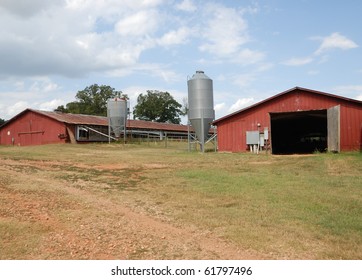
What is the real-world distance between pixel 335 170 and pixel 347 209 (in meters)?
8.36

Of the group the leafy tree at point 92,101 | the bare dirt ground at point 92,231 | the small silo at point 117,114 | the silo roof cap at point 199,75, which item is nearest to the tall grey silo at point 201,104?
the silo roof cap at point 199,75

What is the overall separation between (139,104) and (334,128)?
77.7 meters

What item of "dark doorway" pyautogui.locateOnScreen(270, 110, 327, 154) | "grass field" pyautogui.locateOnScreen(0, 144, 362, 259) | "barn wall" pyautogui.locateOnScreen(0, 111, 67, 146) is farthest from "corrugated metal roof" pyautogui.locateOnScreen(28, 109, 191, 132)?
"grass field" pyautogui.locateOnScreen(0, 144, 362, 259)

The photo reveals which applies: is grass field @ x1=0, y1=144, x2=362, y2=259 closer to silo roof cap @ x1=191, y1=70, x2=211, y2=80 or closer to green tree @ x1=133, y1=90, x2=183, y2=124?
silo roof cap @ x1=191, y1=70, x2=211, y2=80

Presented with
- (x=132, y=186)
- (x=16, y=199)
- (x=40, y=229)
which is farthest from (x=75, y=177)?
(x=40, y=229)

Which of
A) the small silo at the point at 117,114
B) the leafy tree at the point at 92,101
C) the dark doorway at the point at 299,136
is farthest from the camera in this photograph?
the leafy tree at the point at 92,101

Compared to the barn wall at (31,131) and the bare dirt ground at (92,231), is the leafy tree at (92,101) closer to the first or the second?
the barn wall at (31,131)

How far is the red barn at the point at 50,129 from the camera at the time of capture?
43344 mm

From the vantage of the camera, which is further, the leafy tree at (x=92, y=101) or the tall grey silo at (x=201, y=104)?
the leafy tree at (x=92, y=101)

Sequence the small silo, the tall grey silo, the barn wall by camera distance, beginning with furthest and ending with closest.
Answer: the small silo → the barn wall → the tall grey silo

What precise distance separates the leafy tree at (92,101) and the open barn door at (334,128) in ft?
241

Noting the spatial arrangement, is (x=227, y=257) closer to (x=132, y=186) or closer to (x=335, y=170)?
(x=132, y=186)

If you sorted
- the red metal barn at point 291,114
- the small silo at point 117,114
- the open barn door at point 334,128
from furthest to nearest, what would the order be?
the small silo at point 117,114
the red metal barn at point 291,114
the open barn door at point 334,128

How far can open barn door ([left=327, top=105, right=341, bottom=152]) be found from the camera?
24020mm
